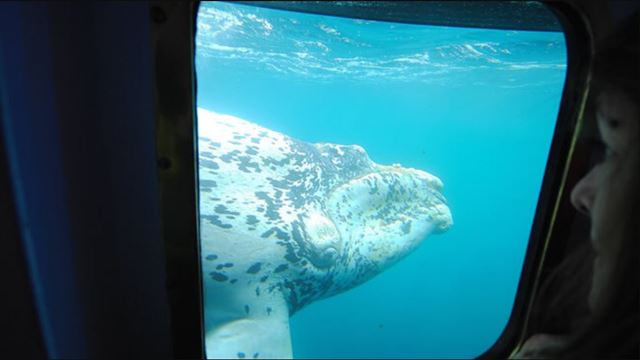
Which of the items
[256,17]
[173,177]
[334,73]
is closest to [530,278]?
[173,177]

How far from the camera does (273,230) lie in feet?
10.4

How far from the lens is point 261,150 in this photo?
3.46 metres

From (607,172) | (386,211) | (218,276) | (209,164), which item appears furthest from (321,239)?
(607,172)

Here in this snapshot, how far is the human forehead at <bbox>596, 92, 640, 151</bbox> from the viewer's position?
115 centimetres

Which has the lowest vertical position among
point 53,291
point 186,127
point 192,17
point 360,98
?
point 53,291

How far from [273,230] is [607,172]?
2469 mm

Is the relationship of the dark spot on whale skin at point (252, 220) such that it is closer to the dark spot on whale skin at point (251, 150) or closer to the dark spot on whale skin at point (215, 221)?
the dark spot on whale skin at point (215, 221)

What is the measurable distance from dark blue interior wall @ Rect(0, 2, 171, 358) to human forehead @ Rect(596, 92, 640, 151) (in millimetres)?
1625

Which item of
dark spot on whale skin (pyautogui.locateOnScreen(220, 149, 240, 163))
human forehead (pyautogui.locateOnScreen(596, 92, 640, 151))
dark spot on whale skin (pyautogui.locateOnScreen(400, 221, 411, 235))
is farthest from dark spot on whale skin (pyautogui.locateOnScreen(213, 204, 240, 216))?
dark spot on whale skin (pyautogui.locateOnScreen(400, 221, 411, 235))

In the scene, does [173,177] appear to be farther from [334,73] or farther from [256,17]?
[334,73]

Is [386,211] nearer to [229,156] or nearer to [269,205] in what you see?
[269,205]

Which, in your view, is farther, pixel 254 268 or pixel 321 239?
pixel 321 239

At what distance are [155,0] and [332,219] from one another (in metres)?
3.16

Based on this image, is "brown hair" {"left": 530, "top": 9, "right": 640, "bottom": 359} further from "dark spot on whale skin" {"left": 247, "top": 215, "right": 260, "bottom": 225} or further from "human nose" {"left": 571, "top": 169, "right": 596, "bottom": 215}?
"dark spot on whale skin" {"left": 247, "top": 215, "right": 260, "bottom": 225}
